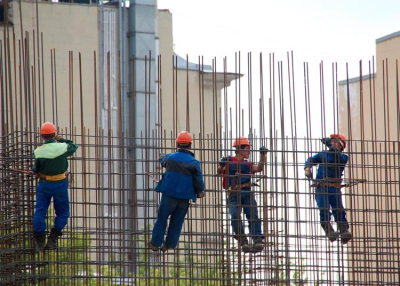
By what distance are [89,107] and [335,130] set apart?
1783 cm

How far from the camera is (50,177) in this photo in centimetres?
1356

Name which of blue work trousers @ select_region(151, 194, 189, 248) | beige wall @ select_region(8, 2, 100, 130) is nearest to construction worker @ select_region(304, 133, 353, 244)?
blue work trousers @ select_region(151, 194, 189, 248)

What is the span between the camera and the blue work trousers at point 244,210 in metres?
14.7

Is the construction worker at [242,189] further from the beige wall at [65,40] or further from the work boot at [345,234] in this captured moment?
the beige wall at [65,40]

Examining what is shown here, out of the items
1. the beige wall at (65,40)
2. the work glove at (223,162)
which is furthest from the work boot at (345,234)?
the beige wall at (65,40)

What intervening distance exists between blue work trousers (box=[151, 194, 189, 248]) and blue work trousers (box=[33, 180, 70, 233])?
152cm

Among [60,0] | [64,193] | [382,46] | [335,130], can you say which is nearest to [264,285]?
[335,130]

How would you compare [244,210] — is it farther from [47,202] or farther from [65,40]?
[65,40]

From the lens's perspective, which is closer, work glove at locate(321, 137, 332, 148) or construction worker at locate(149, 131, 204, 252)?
construction worker at locate(149, 131, 204, 252)

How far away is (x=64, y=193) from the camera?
13695 mm

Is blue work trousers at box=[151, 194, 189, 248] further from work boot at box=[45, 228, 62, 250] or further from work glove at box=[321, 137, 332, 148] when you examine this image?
work glove at box=[321, 137, 332, 148]

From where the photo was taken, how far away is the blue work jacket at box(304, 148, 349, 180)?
15.0 metres

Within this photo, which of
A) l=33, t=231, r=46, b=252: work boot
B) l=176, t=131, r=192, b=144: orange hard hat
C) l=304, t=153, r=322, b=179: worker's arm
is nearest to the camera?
l=33, t=231, r=46, b=252: work boot

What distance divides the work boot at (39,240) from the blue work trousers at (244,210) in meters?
3.26
